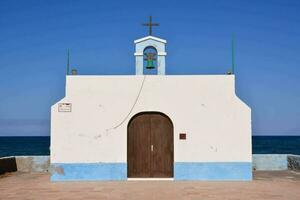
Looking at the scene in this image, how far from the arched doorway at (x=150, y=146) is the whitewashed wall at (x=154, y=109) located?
26cm

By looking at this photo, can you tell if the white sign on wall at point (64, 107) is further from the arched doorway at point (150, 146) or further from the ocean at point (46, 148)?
the ocean at point (46, 148)

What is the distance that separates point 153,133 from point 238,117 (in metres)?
3.17

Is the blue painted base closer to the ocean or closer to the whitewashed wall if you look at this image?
the whitewashed wall

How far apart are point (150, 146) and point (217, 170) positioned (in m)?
2.58

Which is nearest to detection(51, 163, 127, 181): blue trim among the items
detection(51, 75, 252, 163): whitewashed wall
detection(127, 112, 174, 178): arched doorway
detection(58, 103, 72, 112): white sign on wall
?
detection(51, 75, 252, 163): whitewashed wall

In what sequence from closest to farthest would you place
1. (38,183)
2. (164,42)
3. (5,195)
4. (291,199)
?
(291,199)
(5,195)
(38,183)
(164,42)

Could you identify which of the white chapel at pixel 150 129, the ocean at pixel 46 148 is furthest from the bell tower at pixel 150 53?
the ocean at pixel 46 148

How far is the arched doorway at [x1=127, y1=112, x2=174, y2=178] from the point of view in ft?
49.3

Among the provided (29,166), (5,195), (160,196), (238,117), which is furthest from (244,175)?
(29,166)

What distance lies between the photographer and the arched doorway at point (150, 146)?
49.3 ft

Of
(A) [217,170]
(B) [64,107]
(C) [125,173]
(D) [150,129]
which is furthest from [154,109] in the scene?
(B) [64,107]

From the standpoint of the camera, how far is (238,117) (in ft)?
49.1

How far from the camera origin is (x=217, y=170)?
14.8 meters

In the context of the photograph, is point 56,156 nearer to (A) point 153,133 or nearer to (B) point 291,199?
(A) point 153,133
